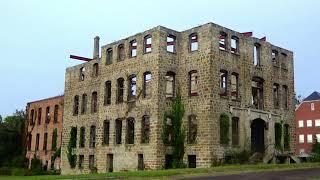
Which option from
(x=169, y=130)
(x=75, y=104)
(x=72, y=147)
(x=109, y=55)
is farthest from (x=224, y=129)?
(x=75, y=104)

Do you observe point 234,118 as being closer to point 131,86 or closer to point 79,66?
point 131,86

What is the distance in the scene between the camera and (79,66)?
47719mm

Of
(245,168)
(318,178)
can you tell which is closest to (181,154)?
(245,168)

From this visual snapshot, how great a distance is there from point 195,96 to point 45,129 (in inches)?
1020

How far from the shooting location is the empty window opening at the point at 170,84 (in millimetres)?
36809

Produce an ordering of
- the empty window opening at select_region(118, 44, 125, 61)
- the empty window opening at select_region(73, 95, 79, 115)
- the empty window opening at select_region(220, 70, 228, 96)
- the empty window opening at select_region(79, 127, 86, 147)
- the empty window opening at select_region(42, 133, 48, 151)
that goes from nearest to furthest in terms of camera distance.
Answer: the empty window opening at select_region(220, 70, 228, 96), the empty window opening at select_region(118, 44, 125, 61), the empty window opening at select_region(79, 127, 86, 147), the empty window opening at select_region(73, 95, 79, 115), the empty window opening at select_region(42, 133, 48, 151)

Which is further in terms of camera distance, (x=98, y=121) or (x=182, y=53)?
(x=98, y=121)

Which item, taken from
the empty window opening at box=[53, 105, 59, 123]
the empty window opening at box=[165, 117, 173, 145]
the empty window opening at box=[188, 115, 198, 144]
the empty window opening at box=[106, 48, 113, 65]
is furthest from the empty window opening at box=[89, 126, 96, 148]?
the empty window opening at box=[188, 115, 198, 144]

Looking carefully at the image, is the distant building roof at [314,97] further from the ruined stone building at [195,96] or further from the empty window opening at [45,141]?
the empty window opening at [45,141]

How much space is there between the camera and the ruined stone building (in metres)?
34.6

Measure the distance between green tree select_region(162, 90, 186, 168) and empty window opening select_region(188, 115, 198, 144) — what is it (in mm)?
446

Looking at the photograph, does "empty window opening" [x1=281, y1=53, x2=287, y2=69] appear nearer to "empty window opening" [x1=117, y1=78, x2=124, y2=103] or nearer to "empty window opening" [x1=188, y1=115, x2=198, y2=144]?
"empty window opening" [x1=188, y1=115, x2=198, y2=144]

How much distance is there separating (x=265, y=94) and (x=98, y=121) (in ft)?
47.1

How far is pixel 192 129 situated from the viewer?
35219 millimetres
